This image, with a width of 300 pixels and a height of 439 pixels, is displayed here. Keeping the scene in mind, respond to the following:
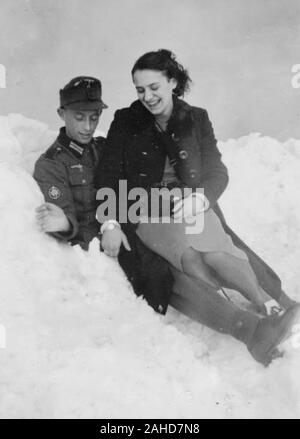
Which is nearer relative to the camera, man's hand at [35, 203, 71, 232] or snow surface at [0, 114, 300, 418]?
snow surface at [0, 114, 300, 418]

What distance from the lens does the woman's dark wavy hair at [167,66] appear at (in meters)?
3.16

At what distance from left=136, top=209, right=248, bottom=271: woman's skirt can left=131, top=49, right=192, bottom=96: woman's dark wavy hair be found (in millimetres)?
933

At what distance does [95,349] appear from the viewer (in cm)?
248

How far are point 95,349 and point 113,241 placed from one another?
823 millimetres

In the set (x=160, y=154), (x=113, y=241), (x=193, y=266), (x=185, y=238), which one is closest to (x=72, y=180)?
(x=113, y=241)

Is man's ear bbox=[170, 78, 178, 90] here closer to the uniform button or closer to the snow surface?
the uniform button

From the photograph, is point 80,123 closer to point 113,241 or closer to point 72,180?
point 72,180

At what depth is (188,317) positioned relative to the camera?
10.3 feet

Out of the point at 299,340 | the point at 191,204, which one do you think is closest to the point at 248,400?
the point at 299,340

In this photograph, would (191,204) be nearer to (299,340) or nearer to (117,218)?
(117,218)

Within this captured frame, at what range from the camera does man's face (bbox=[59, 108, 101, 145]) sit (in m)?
3.27

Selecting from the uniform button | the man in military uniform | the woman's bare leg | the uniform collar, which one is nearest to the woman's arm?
the uniform button

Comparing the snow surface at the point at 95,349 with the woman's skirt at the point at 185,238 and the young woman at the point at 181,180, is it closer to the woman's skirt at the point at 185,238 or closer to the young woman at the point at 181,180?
the young woman at the point at 181,180

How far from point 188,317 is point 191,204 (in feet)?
2.36
